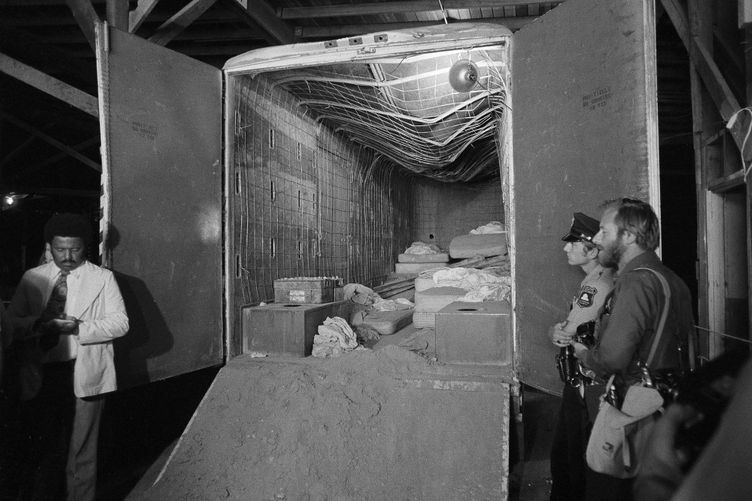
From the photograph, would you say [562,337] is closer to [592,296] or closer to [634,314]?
[592,296]

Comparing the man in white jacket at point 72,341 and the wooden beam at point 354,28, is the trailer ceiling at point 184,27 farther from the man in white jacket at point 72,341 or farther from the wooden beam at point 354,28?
the man in white jacket at point 72,341

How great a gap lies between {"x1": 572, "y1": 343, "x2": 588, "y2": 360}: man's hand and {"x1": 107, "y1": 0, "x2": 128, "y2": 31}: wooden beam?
3.52 m

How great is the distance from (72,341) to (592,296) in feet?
8.95

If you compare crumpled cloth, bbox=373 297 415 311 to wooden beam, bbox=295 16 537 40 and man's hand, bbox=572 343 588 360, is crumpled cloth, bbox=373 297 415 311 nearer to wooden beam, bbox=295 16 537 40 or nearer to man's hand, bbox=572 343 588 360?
man's hand, bbox=572 343 588 360

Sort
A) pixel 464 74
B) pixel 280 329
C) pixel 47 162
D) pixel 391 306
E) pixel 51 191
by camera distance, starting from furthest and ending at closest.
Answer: pixel 51 191 < pixel 47 162 < pixel 391 306 < pixel 280 329 < pixel 464 74

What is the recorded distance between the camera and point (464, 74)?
327cm

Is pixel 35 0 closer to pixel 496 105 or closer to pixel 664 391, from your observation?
pixel 496 105

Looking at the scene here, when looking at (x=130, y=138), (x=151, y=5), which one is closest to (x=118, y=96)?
(x=130, y=138)

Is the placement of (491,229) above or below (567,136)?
below

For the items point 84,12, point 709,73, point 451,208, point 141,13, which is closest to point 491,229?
point 451,208

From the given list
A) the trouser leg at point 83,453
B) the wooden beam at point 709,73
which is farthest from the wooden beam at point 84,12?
the wooden beam at point 709,73

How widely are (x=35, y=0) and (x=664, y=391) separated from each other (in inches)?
236

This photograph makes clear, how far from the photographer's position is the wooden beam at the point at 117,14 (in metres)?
3.15

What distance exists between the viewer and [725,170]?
3965mm
